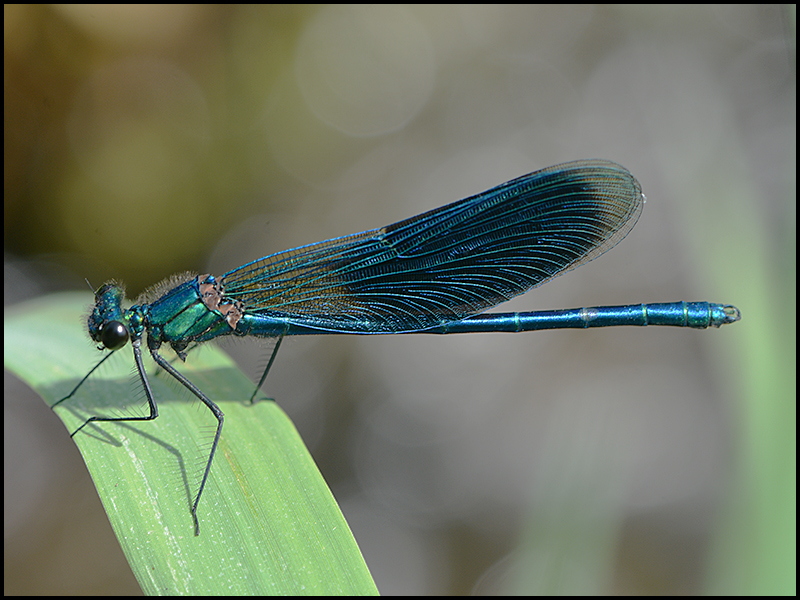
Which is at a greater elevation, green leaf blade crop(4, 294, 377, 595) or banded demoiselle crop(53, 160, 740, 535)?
→ banded demoiselle crop(53, 160, 740, 535)

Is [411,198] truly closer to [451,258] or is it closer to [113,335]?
[451,258]

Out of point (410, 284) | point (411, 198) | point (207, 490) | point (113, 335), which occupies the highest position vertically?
point (411, 198)

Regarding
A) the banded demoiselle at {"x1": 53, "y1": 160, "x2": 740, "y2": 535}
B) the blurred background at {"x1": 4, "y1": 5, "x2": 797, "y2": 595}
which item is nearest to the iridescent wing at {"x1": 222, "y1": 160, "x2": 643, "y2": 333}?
the banded demoiselle at {"x1": 53, "y1": 160, "x2": 740, "y2": 535}

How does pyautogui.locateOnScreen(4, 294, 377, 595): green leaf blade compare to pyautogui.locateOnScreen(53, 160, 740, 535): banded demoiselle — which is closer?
pyautogui.locateOnScreen(4, 294, 377, 595): green leaf blade

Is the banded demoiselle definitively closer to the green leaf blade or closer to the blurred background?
the green leaf blade

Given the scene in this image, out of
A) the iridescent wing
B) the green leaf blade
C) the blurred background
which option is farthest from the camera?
the blurred background

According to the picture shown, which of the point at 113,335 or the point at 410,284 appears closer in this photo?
the point at 113,335

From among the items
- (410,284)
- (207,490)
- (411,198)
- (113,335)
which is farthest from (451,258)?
(411,198)
